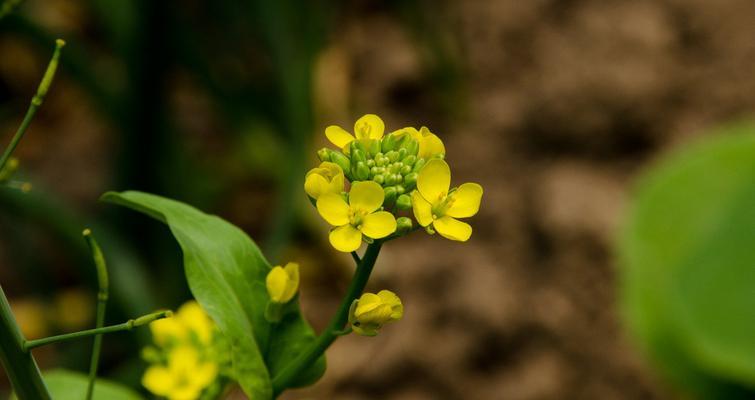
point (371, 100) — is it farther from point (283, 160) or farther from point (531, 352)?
point (531, 352)

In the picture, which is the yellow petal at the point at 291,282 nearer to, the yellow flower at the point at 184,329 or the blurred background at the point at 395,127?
the yellow flower at the point at 184,329

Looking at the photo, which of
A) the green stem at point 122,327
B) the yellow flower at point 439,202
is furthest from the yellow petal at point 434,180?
the green stem at point 122,327

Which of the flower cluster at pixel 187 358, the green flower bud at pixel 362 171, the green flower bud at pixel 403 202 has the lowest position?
the flower cluster at pixel 187 358

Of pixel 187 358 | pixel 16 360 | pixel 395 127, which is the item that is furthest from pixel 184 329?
pixel 395 127

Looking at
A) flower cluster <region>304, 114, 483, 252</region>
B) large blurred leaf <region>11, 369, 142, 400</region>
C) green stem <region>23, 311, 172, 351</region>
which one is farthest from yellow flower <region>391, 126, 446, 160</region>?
large blurred leaf <region>11, 369, 142, 400</region>

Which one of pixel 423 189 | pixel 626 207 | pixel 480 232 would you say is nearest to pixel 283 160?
pixel 480 232

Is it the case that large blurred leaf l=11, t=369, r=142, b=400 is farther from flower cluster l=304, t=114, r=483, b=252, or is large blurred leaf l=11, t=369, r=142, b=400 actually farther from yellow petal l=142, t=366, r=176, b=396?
flower cluster l=304, t=114, r=483, b=252
